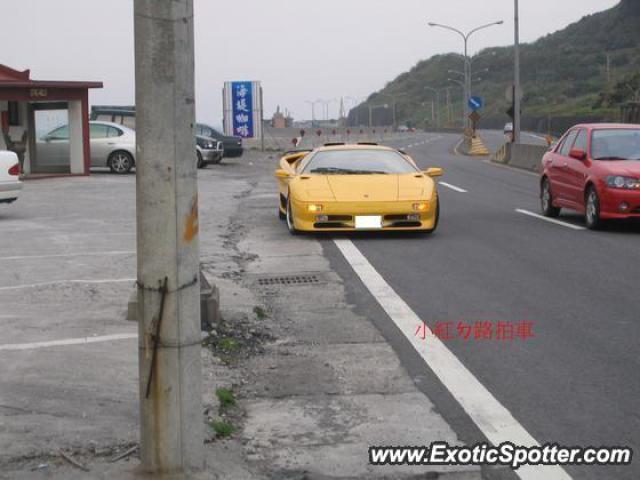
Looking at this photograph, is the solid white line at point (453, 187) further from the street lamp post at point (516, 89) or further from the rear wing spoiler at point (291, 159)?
the street lamp post at point (516, 89)

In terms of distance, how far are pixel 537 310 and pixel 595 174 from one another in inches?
253

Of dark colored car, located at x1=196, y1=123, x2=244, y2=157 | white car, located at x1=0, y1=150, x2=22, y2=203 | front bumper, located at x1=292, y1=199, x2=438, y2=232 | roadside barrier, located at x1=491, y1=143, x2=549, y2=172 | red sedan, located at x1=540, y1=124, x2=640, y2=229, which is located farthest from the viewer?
dark colored car, located at x1=196, y1=123, x2=244, y2=157

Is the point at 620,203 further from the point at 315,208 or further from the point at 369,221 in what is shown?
the point at 315,208

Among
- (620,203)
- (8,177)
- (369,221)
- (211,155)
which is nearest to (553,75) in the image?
(211,155)

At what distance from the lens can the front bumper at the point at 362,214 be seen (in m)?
13.1

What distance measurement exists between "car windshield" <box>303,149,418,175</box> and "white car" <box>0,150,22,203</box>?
5.32 metres

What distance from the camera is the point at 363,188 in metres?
13.5

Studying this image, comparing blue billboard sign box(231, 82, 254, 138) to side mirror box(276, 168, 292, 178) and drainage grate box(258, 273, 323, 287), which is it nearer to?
side mirror box(276, 168, 292, 178)

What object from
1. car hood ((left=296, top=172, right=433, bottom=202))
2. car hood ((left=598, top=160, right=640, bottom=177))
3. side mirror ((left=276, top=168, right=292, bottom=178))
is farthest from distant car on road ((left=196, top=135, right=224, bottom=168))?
car hood ((left=598, top=160, right=640, bottom=177))

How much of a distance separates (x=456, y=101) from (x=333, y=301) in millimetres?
165213

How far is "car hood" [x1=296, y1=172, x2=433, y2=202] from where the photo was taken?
43.5ft

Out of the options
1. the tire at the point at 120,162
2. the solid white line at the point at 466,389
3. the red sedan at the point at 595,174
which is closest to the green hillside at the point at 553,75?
the tire at the point at 120,162

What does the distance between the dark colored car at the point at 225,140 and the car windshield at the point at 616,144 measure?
23.7m

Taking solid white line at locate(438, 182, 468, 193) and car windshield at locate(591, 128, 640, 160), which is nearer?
car windshield at locate(591, 128, 640, 160)
